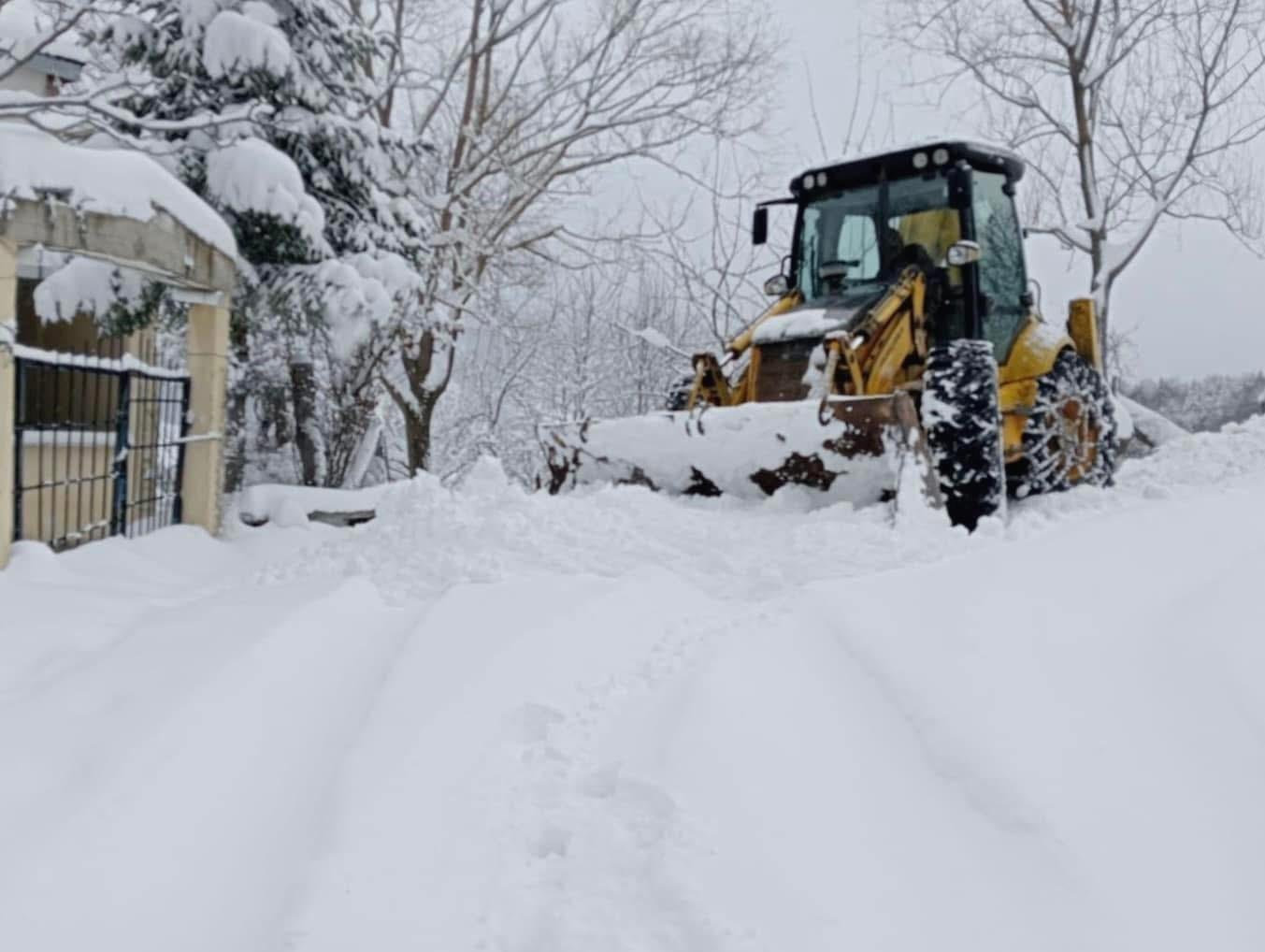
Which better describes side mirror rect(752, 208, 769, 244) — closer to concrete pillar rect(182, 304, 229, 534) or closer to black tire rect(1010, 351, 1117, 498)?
black tire rect(1010, 351, 1117, 498)

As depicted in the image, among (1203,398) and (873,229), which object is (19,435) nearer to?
(873,229)

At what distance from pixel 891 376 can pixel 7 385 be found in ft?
16.6

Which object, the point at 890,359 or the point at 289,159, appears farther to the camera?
the point at 289,159

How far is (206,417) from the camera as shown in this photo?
6977 millimetres

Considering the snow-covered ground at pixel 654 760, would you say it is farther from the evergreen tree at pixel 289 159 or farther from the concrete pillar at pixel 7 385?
the evergreen tree at pixel 289 159

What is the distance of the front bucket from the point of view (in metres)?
5.40

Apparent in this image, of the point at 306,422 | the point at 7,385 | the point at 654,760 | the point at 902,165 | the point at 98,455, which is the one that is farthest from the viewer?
the point at 306,422

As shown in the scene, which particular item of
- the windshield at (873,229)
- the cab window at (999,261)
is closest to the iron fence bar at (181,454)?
the windshield at (873,229)

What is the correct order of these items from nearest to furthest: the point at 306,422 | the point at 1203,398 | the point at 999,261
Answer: the point at 999,261, the point at 306,422, the point at 1203,398

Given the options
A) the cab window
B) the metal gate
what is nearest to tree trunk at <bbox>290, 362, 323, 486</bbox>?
the metal gate

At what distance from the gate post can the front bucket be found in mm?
3313

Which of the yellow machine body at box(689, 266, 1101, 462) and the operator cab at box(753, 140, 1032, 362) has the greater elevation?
the operator cab at box(753, 140, 1032, 362)

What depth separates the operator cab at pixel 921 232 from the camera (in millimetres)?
6809

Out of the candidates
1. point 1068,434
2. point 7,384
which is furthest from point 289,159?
point 1068,434
